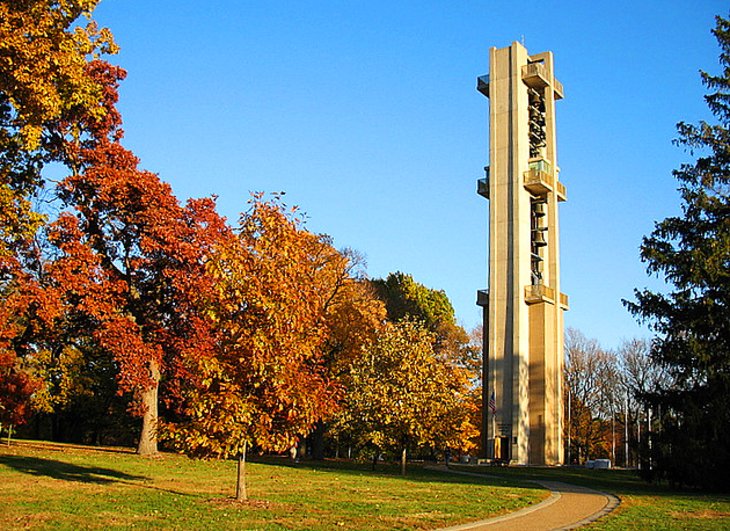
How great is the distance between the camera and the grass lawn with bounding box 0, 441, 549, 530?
42.6ft

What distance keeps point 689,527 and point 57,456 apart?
68.8ft

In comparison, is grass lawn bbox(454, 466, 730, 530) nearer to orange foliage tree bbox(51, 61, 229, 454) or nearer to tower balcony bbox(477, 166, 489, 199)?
orange foliage tree bbox(51, 61, 229, 454)

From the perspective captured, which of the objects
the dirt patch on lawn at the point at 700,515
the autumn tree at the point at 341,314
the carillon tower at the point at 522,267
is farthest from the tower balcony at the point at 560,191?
the dirt patch on lawn at the point at 700,515

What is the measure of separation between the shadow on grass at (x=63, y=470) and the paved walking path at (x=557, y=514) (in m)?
10.5

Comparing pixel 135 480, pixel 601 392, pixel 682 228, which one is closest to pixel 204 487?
pixel 135 480

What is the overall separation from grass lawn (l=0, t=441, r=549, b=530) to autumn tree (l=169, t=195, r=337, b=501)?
1.39 meters

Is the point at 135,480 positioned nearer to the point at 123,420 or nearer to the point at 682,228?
the point at 682,228

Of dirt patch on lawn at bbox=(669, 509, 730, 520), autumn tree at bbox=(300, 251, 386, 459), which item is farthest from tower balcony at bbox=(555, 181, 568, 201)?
dirt patch on lawn at bbox=(669, 509, 730, 520)

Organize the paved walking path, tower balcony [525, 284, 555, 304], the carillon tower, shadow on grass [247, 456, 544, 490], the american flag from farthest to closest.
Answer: tower balcony [525, 284, 555, 304]
the carillon tower
the american flag
shadow on grass [247, 456, 544, 490]
the paved walking path

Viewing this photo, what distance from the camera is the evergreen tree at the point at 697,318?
24016mm

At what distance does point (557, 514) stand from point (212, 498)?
7271mm

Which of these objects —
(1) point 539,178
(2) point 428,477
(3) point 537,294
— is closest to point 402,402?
(2) point 428,477

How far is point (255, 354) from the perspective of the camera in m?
15.8

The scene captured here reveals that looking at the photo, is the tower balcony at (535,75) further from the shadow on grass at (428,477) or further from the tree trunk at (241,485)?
the tree trunk at (241,485)
